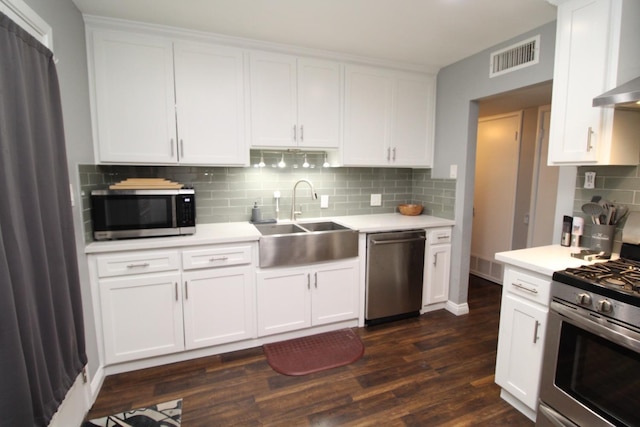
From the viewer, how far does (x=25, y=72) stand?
131 cm

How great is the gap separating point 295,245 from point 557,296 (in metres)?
1.69

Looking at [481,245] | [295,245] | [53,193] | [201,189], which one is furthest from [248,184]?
[481,245]

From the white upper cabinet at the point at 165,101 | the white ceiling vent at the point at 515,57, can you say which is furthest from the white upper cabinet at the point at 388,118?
the white upper cabinet at the point at 165,101

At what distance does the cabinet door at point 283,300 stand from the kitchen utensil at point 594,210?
1937 mm

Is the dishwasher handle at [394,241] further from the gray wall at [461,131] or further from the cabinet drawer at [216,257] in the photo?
the cabinet drawer at [216,257]

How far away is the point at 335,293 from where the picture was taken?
2770 mm

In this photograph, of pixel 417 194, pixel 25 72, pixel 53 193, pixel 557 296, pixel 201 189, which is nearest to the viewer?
pixel 25 72

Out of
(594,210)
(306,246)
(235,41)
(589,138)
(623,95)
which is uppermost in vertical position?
(235,41)

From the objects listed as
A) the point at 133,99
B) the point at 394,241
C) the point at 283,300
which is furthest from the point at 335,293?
the point at 133,99

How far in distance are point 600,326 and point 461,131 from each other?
2076mm

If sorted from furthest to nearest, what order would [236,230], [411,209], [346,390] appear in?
[411,209]
[236,230]
[346,390]

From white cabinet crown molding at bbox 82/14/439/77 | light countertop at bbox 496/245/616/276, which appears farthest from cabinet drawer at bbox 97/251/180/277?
light countertop at bbox 496/245/616/276

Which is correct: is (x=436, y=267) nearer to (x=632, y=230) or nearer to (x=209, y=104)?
(x=632, y=230)

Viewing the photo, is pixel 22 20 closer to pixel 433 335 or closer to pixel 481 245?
pixel 433 335
